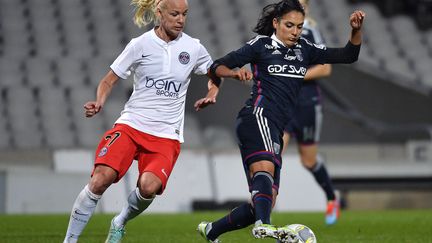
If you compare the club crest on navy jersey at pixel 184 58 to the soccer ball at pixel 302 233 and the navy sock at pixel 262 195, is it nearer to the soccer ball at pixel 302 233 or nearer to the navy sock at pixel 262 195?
the navy sock at pixel 262 195

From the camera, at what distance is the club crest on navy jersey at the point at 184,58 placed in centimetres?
706

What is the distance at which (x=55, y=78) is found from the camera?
1980 centimetres

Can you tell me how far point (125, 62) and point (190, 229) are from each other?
374 cm

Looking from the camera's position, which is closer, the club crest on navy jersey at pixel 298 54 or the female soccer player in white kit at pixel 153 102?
the female soccer player in white kit at pixel 153 102

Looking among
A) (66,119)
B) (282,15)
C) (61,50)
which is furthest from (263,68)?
(61,50)

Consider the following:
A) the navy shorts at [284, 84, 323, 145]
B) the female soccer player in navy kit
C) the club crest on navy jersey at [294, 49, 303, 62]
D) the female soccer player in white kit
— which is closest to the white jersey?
the female soccer player in white kit

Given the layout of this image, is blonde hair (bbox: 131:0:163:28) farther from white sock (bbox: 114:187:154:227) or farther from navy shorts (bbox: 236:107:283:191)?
white sock (bbox: 114:187:154:227)

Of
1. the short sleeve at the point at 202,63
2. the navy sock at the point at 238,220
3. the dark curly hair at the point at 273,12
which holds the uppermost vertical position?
the dark curly hair at the point at 273,12

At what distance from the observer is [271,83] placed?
700 centimetres

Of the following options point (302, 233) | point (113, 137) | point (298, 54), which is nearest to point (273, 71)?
point (298, 54)

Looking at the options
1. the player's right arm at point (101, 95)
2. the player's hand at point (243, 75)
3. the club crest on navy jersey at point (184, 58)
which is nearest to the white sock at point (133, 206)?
the player's right arm at point (101, 95)

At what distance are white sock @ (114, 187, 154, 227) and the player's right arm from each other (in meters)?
0.72

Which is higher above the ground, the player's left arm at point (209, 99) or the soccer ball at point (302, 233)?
the player's left arm at point (209, 99)

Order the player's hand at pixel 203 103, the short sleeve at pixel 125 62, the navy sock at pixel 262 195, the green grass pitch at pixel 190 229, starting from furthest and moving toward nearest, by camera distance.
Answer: the green grass pitch at pixel 190 229
the short sleeve at pixel 125 62
the player's hand at pixel 203 103
the navy sock at pixel 262 195
